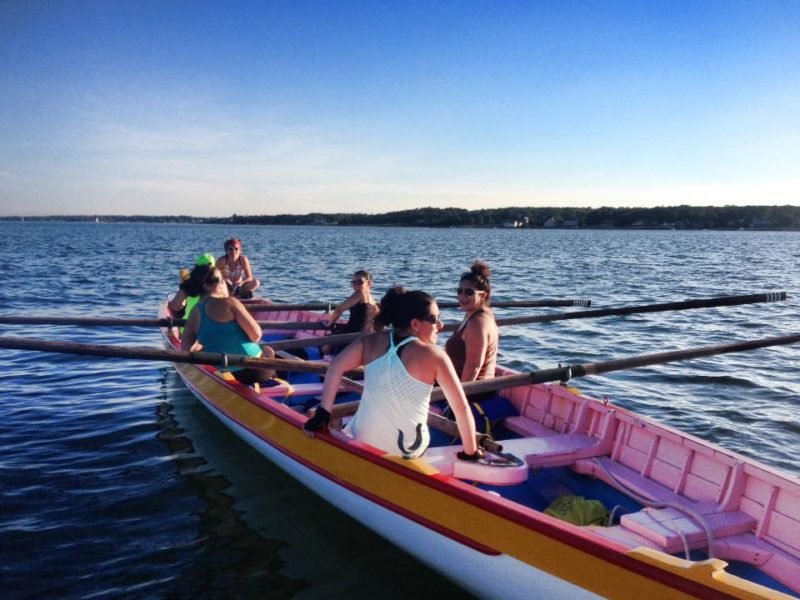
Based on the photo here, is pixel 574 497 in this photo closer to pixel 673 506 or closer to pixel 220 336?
pixel 673 506

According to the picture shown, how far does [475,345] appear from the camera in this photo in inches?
255

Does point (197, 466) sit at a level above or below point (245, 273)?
below

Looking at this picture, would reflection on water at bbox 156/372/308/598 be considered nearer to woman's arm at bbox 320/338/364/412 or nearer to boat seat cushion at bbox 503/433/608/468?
woman's arm at bbox 320/338/364/412

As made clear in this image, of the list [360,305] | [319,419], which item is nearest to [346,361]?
[319,419]

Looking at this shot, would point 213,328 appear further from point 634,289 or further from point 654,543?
point 634,289

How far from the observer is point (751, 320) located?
18.5m

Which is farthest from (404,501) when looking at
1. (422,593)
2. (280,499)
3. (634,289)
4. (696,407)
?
(634,289)

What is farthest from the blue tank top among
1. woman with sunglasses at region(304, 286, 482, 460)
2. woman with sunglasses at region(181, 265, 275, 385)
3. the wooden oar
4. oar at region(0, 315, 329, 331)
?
the wooden oar

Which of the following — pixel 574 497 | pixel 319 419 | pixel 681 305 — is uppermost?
pixel 681 305

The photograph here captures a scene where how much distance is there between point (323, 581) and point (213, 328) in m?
3.18

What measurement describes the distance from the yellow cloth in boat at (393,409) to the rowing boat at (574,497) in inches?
5.3

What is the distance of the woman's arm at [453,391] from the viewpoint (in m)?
4.56

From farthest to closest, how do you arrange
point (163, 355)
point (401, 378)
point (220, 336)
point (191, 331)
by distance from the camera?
1. point (220, 336)
2. point (191, 331)
3. point (163, 355)
4. point (401, 378)

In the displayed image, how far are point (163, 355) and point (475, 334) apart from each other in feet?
10.7
